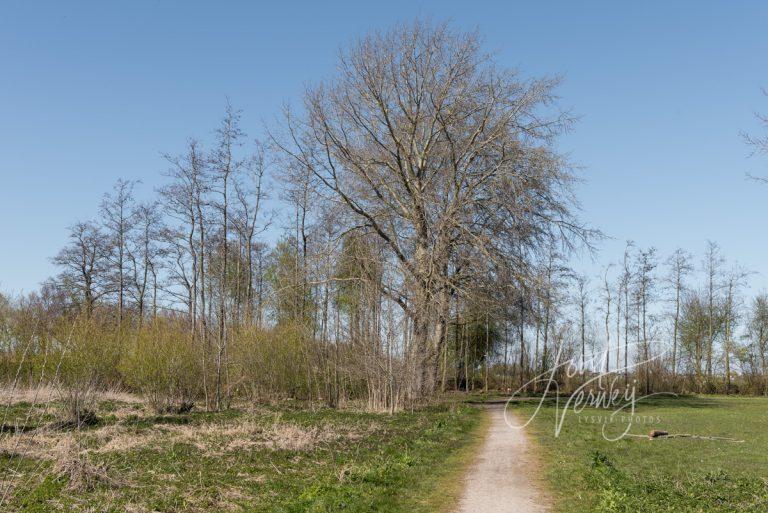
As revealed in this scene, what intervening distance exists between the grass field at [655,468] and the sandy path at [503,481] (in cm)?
33

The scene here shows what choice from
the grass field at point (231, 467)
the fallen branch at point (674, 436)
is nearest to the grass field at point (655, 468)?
the fallen branch at point (674, 436)

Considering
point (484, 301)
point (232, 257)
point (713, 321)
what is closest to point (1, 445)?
point (484, 301)

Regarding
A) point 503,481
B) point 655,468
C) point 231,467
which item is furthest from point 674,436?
point 231,467

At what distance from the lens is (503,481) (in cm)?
1024

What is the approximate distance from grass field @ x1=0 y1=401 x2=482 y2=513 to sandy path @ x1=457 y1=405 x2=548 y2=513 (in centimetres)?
34

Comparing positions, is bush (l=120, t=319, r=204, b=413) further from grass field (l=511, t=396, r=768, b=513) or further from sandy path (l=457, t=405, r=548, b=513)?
grass field (l=511, t=396, r=768, b=513)

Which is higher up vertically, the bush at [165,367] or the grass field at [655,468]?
the bush at [165,367]

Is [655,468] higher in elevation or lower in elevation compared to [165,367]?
lower

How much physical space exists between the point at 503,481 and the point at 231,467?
447 centimetres

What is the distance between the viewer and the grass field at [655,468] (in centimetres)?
855
